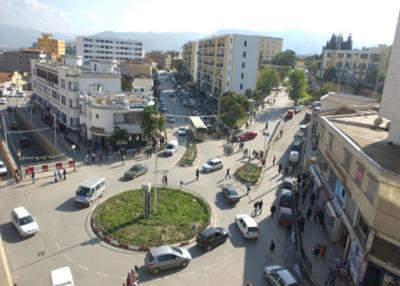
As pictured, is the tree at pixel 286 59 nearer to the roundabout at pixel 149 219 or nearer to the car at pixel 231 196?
the car at pixel 231 196

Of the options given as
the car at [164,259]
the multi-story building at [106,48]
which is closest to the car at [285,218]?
the car at [164,259]

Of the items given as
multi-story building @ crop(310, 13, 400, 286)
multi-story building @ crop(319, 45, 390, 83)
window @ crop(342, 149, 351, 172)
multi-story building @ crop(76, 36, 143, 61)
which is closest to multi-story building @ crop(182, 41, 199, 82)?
multi-story building @ crop(76, 36, 143, 61)

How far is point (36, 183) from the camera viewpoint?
1118 inches

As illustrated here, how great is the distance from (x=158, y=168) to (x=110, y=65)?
30238 mm

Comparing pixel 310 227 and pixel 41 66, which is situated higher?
Result: pixel 41 66

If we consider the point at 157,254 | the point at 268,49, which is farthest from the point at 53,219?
the point at 268,49

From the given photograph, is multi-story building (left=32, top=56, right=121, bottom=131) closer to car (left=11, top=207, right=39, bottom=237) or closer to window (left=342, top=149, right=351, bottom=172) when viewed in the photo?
car (left=11, top=207, right=39, bottom=237)

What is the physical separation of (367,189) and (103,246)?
51.4 feet

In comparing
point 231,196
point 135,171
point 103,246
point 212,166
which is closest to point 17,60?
point 135,171

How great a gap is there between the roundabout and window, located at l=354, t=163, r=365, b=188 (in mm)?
10324

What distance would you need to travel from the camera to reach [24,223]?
20672 mm

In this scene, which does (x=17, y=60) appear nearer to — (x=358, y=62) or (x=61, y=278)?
(x=358, y=62)

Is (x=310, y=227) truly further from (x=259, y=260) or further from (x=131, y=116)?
(x=131, y=116)

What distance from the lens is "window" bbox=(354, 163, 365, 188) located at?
17922mm
